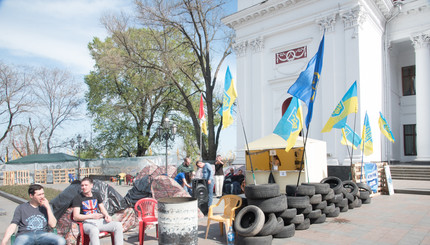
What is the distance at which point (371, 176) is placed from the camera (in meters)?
13.0

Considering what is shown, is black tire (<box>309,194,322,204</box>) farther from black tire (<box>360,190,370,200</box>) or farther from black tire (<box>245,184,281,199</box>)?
black tire (<box>360,190,370,200</box>)

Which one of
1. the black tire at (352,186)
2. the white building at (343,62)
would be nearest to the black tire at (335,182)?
the black tire at (352,186)

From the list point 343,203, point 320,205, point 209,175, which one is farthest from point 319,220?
point 209,175

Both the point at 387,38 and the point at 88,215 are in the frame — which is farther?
the point at 387,38

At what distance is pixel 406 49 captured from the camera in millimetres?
23547

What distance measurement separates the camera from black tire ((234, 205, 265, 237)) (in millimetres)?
5863

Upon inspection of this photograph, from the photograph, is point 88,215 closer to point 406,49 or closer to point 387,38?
point 387,38

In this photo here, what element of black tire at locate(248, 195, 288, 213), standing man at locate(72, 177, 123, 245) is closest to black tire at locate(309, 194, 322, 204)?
black tire at locate(248, 195, 288, 213)

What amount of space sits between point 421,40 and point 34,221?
2220 cm

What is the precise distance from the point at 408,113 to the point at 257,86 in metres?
10.7

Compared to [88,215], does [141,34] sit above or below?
above

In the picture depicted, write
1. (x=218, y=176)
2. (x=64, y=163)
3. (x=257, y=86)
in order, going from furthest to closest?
(x=64, y=163) → (x=257, y=86) → (x=218, y=176)

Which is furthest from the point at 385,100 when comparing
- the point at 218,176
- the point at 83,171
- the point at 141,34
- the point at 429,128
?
the point at 83,171

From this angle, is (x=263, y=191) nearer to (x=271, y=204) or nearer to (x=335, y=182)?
(x=271, y=204)
